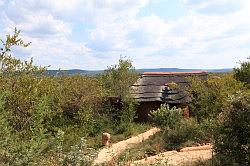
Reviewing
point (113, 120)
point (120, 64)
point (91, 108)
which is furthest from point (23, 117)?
point (120, 64)

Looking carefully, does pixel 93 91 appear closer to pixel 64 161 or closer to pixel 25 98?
pixel 25 98

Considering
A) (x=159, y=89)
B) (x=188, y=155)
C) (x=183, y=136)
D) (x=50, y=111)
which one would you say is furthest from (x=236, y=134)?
(x=159, y=89)

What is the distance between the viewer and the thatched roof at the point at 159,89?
2833 centimetres

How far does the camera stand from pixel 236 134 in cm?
1168

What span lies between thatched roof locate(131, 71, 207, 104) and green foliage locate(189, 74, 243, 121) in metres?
6.14

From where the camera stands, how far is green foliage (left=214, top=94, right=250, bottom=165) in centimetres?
1145

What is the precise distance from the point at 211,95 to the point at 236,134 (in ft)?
28.0

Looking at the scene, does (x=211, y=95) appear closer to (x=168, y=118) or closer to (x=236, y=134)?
(x=168, y=118)

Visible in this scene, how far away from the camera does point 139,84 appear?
3005cm

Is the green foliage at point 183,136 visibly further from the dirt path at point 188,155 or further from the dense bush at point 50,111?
the dense bush at point 50,111

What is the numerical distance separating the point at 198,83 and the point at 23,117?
1007cm

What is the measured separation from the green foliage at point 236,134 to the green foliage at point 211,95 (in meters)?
7.52

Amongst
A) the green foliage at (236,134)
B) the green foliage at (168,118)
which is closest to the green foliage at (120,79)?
the green foliage at (168,118)

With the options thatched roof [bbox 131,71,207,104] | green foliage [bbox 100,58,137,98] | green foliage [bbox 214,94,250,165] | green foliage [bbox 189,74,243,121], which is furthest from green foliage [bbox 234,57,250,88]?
green foliage [bbox 214,94,250,165]
